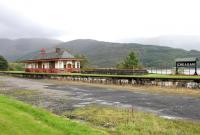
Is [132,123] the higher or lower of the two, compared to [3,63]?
lower

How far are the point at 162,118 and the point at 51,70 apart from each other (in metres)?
51.1

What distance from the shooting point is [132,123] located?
14023 millimetres

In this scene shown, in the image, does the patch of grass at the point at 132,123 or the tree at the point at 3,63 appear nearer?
the patch of grass at the point at 132,123

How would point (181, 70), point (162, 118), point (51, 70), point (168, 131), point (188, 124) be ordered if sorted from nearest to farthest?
point (168, 131)
point (188, 124)
point (162, 118)
point (181, 70)
point (51, 70)

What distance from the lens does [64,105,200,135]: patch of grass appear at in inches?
488

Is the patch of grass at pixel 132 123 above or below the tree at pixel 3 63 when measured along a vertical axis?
below

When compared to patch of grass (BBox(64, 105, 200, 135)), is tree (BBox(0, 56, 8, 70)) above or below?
above

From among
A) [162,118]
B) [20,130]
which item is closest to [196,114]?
[162,118]

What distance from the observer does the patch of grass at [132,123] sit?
1239 centimetres

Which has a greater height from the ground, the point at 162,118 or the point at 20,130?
the point at 20,130

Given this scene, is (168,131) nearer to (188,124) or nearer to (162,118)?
(188,124)

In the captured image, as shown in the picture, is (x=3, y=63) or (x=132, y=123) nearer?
(x=132, y=123)

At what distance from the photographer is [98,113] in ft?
55.0

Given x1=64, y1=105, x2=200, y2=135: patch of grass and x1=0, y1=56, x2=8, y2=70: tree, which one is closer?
x1=64, y1=105, x2=200, y2=135: patch of grass
